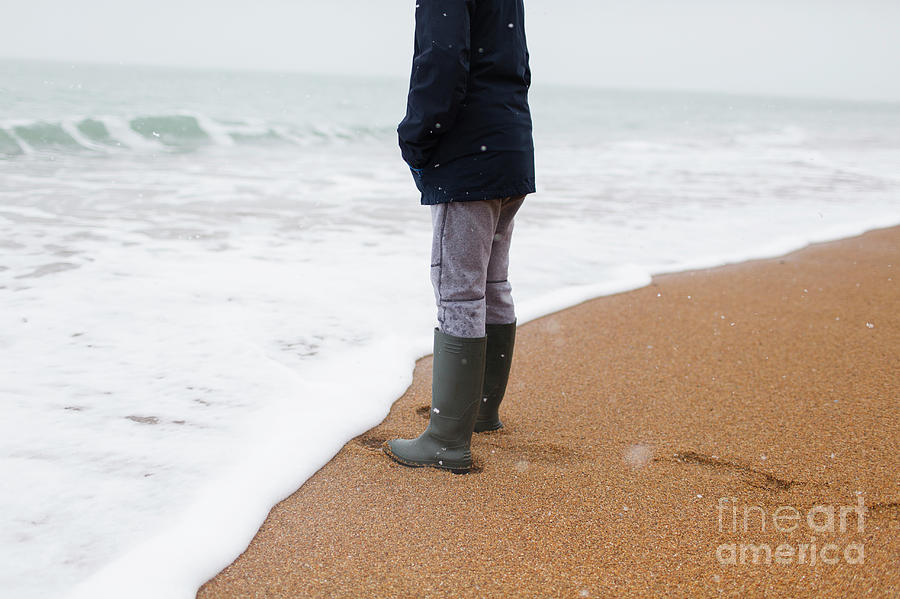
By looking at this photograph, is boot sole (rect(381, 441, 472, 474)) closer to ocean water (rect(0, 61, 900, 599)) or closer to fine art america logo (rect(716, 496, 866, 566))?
A: ocean water (rect(0, 61, 900, 599))

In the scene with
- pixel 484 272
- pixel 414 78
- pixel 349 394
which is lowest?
pixel 349 394

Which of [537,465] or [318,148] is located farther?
[318,148]

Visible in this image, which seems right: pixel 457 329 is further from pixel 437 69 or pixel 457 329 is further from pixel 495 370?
pixel 437 69

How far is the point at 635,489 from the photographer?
199 cm

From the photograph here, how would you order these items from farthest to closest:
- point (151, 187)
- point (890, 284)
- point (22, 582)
Result: point (151, 187), point (890, 284), point (22, 582)

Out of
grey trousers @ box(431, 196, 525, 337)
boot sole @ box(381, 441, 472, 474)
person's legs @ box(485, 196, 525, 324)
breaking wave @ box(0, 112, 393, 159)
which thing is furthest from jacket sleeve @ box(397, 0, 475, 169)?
breaking wave @ box(0, 112, 393, 159)

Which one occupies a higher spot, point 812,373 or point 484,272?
point 484,272

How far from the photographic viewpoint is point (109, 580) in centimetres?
159

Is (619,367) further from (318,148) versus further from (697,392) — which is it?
(318,148)

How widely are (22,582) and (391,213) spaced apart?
5459 millimetres

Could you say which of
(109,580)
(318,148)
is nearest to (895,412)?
(109,580)

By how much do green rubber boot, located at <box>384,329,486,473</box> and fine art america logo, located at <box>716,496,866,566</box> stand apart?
2.40ft

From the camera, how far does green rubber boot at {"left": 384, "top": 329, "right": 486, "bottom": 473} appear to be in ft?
6.57

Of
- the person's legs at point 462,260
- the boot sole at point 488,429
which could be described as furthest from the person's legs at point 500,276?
the boot sole at point 488,429
